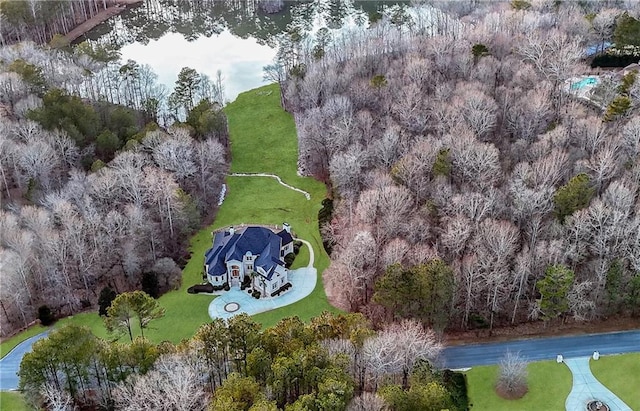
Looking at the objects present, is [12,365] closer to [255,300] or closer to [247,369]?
[255,300]

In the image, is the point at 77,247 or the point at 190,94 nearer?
the point at 77,247

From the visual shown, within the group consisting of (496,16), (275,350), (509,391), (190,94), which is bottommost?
(509,391)

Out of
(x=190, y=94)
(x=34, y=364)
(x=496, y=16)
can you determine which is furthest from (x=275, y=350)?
(x=496, y=16)

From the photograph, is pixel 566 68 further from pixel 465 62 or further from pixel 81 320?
pixel 81 320

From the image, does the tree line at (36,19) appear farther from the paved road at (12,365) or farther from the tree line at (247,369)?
the tree line at (247,369)

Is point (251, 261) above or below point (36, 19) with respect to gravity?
below

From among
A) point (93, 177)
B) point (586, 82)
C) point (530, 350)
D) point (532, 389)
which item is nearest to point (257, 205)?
point (93, 177)

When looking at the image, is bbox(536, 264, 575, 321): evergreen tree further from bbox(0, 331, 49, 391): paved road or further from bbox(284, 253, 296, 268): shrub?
bbox(0, 331, 49, 391): paved road
